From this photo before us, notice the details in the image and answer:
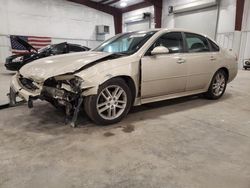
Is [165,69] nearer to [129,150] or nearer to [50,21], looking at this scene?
[129,150]

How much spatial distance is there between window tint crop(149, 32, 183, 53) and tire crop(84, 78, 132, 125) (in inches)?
35.2

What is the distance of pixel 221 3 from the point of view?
35.2 feet

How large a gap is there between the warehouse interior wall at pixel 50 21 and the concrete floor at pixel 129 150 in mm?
10539

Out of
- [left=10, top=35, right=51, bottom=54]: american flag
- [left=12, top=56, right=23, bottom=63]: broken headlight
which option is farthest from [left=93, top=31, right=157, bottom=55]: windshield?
[left=10, top=35, right=51, bottom=54]: american flag

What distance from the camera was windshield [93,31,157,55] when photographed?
10.0ft

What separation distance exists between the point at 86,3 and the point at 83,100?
1371 cm

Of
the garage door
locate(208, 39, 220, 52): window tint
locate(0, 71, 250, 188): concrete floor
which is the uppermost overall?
the garage door

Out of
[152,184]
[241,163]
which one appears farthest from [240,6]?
[152,184]

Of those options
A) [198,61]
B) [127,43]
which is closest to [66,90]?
[127,43]

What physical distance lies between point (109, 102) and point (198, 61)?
5.90 feet

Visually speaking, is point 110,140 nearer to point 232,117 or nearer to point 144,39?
point 144,39

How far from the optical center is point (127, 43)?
10.8 feet

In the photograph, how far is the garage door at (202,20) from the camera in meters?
11.0

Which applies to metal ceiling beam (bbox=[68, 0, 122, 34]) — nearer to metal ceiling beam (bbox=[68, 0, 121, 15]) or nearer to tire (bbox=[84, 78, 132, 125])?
metal ceiling beam (bbox=[68, 0, 121, 15])
